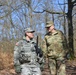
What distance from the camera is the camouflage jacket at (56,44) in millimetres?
8727

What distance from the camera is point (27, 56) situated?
7.37 metres

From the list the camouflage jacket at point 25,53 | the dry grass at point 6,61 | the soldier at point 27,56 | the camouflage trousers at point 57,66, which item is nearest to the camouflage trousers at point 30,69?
the soldier at point 27,56

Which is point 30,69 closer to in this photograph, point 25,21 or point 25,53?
point 25,53

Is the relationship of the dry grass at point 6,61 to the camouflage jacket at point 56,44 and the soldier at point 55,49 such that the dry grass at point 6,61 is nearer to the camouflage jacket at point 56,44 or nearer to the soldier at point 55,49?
the soldier at point 55,49

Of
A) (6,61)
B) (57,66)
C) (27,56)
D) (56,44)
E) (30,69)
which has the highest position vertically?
(56,44)

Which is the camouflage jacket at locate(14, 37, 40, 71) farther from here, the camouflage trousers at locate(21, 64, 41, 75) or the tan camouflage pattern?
the tan camouflage pattern

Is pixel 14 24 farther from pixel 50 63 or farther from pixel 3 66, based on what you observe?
pixel 50 63

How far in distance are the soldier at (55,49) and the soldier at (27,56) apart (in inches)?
50.4

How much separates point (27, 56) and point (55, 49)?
1.60 m

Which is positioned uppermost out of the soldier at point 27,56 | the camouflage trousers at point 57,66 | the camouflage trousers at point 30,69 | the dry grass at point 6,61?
the soldier at point 27,56

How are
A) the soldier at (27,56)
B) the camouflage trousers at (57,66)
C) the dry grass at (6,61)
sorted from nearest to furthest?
the soldier at (27,56) < the camouflage trousers at (57,66) < the dry grass at (6,61)

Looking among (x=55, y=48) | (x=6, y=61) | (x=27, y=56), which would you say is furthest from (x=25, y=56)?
(x=6, y=61)

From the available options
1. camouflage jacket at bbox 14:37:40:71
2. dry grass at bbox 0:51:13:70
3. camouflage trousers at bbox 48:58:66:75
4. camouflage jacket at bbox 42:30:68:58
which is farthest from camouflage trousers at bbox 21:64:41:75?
dry grass at bbox 0:51:13:70

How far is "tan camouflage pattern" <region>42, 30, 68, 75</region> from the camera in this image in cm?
873
